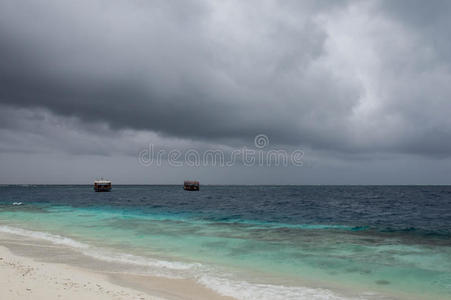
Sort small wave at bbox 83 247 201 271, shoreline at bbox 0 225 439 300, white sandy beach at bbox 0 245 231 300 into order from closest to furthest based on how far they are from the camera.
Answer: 1. white sandy beach at bbox 0 245 231 300
2. shoreline at bbox 0 225 439 300
3. small wave at bbox 83 247 201 271

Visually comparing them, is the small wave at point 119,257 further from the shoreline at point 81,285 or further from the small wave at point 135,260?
the shoreline at point 81,285

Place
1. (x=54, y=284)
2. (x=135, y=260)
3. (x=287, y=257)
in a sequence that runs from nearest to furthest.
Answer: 1. (x=54, y=284)
2. (x=135, y=260)
3. (x=287, y=257)

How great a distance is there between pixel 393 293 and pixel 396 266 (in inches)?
151

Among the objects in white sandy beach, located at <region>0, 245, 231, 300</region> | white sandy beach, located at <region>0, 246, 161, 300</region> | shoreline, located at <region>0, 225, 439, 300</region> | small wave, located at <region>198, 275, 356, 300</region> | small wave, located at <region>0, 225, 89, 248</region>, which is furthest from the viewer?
small wave, located at <region>0, 225, 89, 248</region>

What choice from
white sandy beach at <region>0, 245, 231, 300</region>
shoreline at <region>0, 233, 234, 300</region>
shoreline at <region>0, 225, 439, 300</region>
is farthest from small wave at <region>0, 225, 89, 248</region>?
white sandy beach at <region>0, 245, 231, 300</region>

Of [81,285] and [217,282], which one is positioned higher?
[81,285]

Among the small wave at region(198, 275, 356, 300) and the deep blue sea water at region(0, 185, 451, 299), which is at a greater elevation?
the small wave at region(198, 275, 356, 300)

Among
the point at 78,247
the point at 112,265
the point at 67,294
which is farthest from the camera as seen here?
the point at 78,247

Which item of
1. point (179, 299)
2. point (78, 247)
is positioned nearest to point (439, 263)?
point (179, 299)

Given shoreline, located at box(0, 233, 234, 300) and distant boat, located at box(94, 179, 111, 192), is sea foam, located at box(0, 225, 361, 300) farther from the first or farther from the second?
distant boat, located at box(94, 179, 111, 192)

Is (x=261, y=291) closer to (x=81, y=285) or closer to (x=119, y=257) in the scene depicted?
(x=81, y=285)

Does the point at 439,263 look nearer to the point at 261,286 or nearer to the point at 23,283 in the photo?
the point at 261,286

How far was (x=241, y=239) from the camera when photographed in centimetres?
1902

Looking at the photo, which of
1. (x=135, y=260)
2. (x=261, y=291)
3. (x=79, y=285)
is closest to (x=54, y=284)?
(x=79, y=285)
